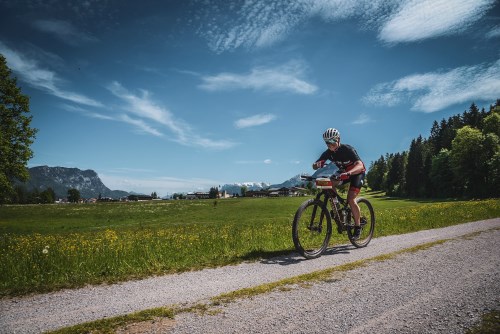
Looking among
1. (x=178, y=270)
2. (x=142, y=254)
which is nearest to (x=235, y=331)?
(x=178, y=270)

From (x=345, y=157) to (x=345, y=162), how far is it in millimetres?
158

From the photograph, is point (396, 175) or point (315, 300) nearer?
point (315, 300)

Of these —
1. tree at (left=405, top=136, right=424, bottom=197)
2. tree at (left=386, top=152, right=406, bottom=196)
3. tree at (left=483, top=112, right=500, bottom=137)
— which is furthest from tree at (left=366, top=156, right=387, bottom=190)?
tree at (left=483, top=112, right=500, bottom=137)

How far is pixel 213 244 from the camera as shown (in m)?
9.40

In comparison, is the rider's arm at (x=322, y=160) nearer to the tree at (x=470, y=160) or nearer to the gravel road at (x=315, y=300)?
the gravel road at (x=315, y=300)

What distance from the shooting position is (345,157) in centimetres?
925

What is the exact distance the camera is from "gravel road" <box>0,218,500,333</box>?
12.6 feet

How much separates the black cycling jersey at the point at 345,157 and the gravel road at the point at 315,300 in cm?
303

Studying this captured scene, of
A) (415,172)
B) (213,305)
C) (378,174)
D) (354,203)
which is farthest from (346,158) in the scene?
(378,174)

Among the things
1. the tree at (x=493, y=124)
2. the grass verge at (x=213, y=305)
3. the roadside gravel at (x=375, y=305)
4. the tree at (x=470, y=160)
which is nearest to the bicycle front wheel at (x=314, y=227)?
the grass verge at (x=213, y=305)

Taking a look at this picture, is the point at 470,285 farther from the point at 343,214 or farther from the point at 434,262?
the point at 343,214

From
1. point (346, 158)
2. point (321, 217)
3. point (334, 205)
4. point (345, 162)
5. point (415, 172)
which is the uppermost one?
point (415, 172)

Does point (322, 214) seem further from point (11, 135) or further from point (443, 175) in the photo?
point (443, 175)

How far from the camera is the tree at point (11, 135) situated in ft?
93.3
